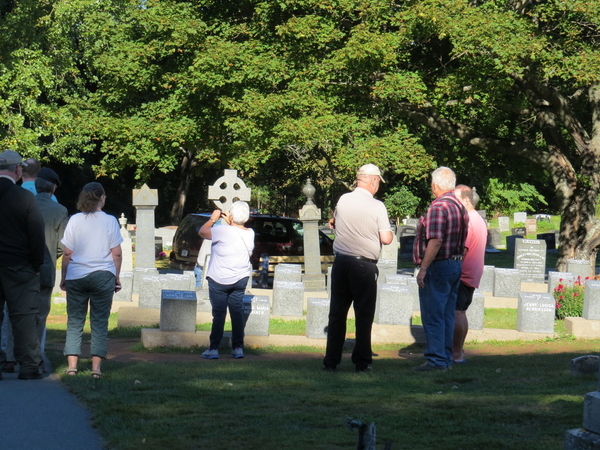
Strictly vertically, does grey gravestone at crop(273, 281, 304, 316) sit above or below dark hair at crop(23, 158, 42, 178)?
below

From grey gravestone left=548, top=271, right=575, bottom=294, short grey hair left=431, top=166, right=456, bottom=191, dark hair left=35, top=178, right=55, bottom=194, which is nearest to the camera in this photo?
short grey hair left=431, top=166, right=456, bottom=191

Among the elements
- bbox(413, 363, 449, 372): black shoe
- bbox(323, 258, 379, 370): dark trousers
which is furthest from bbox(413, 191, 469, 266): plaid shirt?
bbox(413, 363, 449, 372): black shoe

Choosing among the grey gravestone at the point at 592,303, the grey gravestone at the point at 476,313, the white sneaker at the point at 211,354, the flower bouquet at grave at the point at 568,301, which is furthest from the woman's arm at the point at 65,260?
the flower bouquet at grave at the point at 568,301

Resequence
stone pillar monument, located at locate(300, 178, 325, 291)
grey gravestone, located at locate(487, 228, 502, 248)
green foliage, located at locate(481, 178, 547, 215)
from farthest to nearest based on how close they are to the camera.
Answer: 1. green foliage, located at locate(481, 178, 547, 215)
2. grey gravestone, located at locate(487, 228, 502, 248)
3. stone pillar monument, located at locate(300, 178, 325, 291)

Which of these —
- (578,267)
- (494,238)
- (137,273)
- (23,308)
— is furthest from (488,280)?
(494,238)

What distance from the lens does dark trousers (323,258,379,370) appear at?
7.79m

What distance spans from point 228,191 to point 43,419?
37.1 ft

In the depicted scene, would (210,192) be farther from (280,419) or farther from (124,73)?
(280,419)

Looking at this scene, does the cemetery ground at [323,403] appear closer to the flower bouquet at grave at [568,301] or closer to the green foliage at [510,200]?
the flower bouquet at grave at [568,301]

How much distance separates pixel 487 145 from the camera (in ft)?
70.7

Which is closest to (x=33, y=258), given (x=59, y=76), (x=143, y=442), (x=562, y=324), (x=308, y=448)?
(x=143, y=442)

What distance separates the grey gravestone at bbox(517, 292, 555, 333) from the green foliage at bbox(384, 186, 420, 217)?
37.0 m

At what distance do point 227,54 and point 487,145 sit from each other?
692cm

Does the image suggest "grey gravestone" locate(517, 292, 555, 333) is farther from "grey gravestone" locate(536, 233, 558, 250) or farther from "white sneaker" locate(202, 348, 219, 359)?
"grey gravestone" locate(536, 233, 558, 250)
